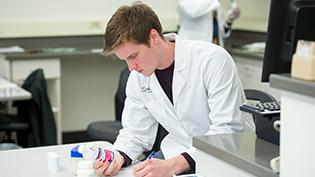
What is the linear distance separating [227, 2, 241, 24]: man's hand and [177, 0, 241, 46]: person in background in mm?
236

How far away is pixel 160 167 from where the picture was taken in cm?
176

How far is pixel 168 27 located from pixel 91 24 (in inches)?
28.2

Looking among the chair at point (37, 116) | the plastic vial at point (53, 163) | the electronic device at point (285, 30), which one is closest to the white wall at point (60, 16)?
the chair at point (37, 116)

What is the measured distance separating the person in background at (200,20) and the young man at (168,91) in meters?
2.54

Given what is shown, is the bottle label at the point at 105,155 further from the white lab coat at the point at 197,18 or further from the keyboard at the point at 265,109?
the white lab coat at the point at 197,18

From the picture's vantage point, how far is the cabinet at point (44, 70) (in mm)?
4301

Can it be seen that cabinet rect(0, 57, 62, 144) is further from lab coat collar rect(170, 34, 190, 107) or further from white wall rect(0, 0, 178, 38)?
lab coat collar rect(170, 34, 190, 107)

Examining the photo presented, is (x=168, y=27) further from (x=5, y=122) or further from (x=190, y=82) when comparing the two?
(x=190, y=82)

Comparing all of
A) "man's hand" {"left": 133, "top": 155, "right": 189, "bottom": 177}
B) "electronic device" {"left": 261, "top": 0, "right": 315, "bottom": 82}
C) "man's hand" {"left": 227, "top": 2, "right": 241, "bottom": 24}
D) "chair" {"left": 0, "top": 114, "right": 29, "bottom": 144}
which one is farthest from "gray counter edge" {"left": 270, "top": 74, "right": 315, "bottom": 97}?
"man's hand" {"left": 227, "top": 2, "right": 241, "bottom": 24}

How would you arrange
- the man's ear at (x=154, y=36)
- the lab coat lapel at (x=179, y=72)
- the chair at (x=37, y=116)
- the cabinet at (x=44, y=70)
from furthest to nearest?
the cabinet at (x=44, y=70) → the chair at (x=37, y=116) → the lab coat lapel at (x=179, y=72) → the man's ear at (x=154, y=36)

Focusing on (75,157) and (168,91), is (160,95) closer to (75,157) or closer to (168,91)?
(168,91)

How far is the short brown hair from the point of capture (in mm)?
1825

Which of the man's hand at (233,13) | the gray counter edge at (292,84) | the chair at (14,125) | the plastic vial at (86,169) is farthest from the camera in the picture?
the man's hand at (233,13)

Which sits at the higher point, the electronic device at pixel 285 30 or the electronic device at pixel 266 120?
the electronic device at pixel 285 30
